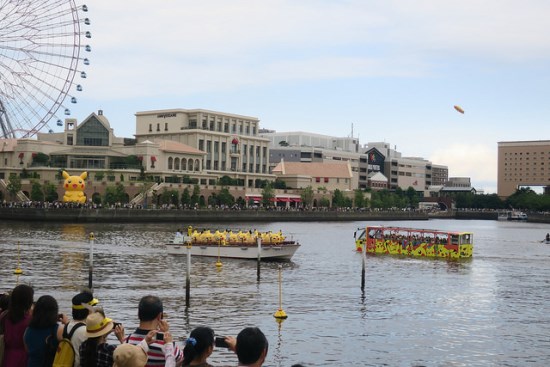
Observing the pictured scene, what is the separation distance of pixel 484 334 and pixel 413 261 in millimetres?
43825

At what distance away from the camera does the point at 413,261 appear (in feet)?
275

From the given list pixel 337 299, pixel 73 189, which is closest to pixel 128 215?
pixel 73 189

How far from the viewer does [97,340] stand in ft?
45.1

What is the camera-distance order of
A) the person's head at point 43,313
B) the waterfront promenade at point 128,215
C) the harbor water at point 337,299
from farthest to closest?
the waterfront promenade at point 128,215, the harbor water at point 337,299, the person's head at point 43,313

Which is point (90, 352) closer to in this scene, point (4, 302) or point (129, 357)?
point (129, 357)

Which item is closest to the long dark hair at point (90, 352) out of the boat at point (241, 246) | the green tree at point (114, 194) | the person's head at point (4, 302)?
the person's head at point (4, 302)

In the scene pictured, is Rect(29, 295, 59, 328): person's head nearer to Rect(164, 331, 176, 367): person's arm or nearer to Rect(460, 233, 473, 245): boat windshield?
Rect(164, 331, 176, 367): person's arm

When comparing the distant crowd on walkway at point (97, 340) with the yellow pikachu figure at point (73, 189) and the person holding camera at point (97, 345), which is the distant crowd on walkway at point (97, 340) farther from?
the yellow pikachu figure at point (73, 189)

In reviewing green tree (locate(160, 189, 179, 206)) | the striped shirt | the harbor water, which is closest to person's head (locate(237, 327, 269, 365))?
the striped shirt

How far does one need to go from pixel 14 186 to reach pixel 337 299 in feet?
410

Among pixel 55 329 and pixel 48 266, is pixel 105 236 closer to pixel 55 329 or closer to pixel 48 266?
pixel 48 266

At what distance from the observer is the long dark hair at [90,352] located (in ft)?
45.0

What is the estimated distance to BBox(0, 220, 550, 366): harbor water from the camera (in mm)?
35844

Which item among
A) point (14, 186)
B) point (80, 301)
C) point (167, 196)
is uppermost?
point (14, 186)
